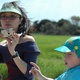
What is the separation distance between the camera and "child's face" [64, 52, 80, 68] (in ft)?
8.14

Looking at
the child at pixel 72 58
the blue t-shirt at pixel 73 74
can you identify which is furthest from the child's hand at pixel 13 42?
the blue t-shirt at pixel 73 74

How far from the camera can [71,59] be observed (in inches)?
97.8

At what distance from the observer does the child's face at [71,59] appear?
248 cm

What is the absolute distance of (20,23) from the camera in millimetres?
2826

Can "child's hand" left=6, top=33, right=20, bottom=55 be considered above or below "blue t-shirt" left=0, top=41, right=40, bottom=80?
above

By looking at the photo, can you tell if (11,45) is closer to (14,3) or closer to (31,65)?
(31,65)

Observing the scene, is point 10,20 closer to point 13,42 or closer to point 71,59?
point 13,42

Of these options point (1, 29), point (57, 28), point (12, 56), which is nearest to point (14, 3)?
point (1, 29)

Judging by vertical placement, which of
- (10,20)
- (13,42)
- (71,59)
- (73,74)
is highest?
(10,20)

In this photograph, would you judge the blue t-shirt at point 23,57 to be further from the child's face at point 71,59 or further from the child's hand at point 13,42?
the child's face at point 71,59

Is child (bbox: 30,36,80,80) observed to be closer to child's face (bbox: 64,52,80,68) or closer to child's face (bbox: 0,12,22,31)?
child's face (bbox: 64,52,80,68)

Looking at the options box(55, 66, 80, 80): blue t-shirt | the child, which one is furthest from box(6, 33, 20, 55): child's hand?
box(55, 66, 80, 80): blue t-shirt

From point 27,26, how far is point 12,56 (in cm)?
43

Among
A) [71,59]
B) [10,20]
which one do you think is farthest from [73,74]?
[10,20]
